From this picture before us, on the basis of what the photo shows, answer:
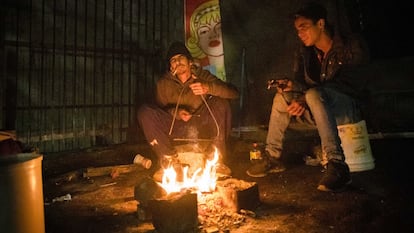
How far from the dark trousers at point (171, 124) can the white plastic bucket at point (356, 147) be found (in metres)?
1.81

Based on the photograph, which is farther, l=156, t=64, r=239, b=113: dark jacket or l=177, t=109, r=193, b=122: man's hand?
l=156, t=64, r=239, b=113: dark jacket

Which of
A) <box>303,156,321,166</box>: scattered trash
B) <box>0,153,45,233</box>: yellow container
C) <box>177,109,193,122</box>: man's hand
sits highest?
<box>177,109,193,122</box>: man's hand

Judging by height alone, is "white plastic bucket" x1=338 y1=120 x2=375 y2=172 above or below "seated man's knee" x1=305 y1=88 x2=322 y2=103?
below

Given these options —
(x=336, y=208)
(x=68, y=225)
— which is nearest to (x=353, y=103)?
(x=336, y=208)

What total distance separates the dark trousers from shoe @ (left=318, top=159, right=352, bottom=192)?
5.83 ft

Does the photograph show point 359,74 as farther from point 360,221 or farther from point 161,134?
point 161,134

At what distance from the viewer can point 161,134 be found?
5.79m

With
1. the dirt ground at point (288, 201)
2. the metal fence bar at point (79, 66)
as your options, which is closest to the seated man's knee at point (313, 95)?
the dirt ground at point (288, 201)

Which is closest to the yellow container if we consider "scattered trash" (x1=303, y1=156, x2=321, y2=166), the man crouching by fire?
the man crouching by fire

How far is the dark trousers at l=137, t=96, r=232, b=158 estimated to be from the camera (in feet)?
18.9

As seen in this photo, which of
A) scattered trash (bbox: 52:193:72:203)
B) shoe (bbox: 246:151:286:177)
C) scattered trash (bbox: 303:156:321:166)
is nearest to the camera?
scattered trash (bbox: 52:193:72:203)

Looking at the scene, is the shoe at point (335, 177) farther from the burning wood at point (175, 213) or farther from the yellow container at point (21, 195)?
the yellow container at point (21, 195)

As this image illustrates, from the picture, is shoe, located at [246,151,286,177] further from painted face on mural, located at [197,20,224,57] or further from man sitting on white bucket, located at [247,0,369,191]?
painted face on mural, located at [197,20,224,57]

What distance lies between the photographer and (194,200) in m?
3.43
